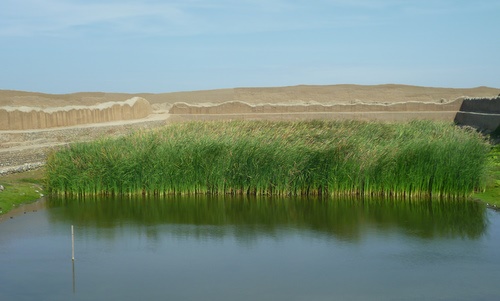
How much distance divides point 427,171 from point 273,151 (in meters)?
2.95

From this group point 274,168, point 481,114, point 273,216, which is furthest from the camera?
point 481,114

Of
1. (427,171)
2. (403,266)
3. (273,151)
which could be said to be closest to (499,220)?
(427,171)

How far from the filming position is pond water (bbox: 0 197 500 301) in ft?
26.4

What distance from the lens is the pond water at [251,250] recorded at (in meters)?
8.05

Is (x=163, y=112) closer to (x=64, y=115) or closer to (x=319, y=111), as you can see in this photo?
(x=319, y=111)

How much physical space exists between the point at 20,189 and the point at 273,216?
516 centimetres

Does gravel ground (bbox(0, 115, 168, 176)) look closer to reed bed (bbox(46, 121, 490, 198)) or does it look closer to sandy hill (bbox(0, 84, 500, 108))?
reed bed (bbox(46, 121, 490, 198))

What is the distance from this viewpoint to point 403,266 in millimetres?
8930

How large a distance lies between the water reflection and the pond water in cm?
2

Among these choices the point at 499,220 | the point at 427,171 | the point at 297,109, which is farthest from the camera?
the point at 297,109

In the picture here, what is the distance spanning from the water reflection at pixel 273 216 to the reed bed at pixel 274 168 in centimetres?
40

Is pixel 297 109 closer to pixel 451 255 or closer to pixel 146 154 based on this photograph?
pixel 146 154

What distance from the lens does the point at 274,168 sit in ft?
45.6

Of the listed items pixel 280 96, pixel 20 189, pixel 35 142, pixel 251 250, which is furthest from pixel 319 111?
pixel 280 96
